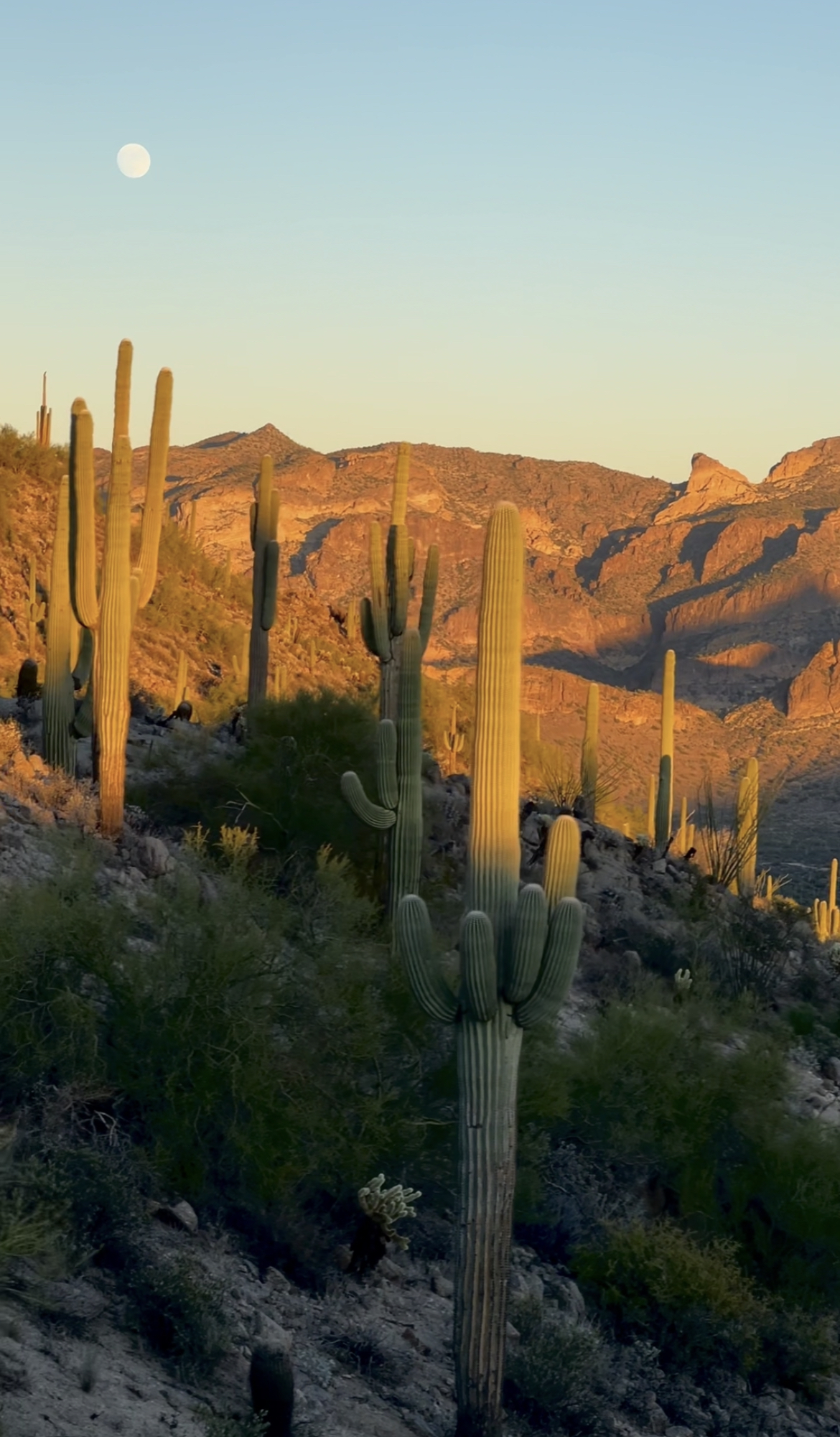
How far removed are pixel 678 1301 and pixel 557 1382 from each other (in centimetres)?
145

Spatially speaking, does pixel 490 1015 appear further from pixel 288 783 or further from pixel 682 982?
pixel 682 982

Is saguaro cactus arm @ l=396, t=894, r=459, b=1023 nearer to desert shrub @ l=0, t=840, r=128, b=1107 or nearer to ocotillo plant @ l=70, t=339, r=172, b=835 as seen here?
desert shrub @ l=0, t=840, r=128, b=1107

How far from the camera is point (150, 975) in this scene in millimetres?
9461

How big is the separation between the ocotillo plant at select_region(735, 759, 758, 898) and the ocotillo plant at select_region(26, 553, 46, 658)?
1196 cm

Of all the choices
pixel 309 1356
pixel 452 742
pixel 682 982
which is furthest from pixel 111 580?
pixel 452 742

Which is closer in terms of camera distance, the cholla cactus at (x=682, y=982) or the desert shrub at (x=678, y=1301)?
the desert shrub at (x=678, y=1301)

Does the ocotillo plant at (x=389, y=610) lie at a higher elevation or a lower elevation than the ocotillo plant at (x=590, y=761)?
higher

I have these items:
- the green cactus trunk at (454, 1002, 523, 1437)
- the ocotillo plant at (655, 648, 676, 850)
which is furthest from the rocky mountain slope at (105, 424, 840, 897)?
the green cactus trunk at (454, 1002, 523, 1437)

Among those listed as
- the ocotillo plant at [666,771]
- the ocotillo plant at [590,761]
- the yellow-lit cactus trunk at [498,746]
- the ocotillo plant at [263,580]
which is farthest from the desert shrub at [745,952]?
the yellow-lit cactus trunk at [498,746]

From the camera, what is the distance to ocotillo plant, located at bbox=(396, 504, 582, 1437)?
792 centimetres

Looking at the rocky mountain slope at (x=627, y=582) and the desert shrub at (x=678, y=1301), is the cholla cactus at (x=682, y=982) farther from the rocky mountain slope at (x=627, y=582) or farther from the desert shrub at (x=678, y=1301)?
the rocky mountain slope at (x=627, y=582)

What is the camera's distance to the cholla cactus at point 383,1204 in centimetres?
920

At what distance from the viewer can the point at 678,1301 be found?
9.74 metres

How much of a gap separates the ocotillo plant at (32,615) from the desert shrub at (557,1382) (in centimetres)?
1934
